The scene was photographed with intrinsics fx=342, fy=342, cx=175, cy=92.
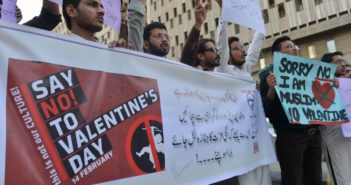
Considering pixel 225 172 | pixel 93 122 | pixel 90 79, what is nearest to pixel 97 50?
pixel 90 79

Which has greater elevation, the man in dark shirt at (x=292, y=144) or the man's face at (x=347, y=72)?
the man's face at (x=347, y=72)

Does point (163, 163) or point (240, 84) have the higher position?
point (240, 84)

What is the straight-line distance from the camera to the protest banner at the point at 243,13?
3143 millimetres

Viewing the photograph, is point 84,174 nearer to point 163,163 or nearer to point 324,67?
point 163,163

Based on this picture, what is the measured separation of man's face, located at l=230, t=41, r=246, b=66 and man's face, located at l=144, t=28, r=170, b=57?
0.83m

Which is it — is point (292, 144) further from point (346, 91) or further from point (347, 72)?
point (347, 72)

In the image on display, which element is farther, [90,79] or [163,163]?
[163,163]

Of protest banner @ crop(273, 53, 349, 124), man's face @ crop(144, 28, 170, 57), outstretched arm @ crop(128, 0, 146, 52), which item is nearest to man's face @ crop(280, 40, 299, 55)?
protest banner @ crop(273, 53, 349, 124)

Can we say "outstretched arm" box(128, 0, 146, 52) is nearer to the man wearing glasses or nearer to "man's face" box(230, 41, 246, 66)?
the man wearing glasses

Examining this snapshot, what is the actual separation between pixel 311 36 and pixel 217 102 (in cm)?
2300

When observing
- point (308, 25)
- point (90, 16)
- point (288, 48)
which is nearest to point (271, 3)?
point (308, 25)

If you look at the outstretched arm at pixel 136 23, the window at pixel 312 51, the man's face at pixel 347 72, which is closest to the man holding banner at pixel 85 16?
the outstretched arm at pixel 136 23

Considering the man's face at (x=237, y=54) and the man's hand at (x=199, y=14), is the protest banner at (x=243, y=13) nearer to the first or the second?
the man's hand at (x=199, y=14)

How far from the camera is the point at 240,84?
329 cm
